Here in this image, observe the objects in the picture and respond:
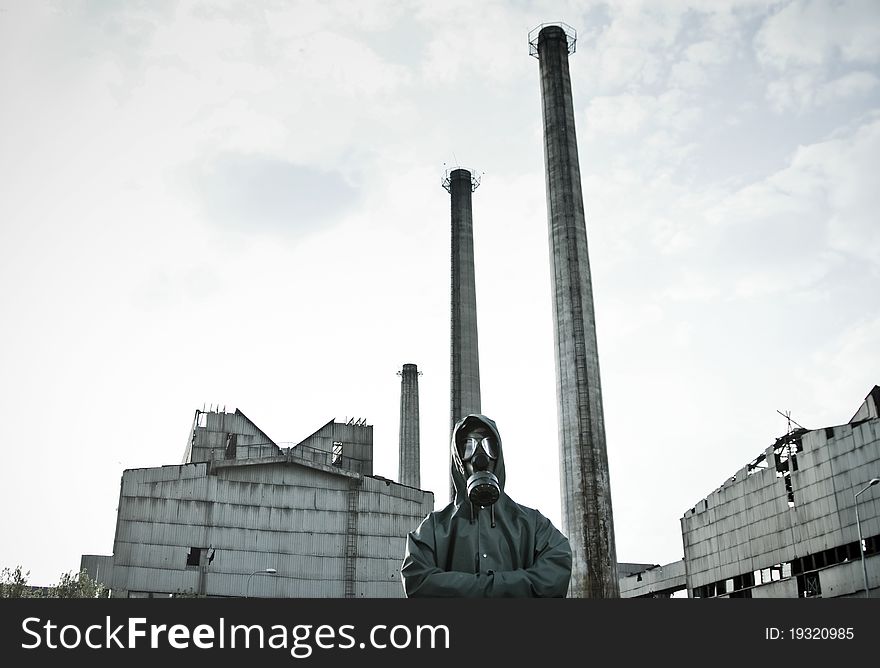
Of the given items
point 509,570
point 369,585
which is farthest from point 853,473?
point 509,570

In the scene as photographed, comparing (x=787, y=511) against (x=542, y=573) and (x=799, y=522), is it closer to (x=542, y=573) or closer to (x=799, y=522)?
(x=799, y=522)

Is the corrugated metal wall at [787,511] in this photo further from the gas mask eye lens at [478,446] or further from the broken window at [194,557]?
the gas mask eye lens at [478,446]

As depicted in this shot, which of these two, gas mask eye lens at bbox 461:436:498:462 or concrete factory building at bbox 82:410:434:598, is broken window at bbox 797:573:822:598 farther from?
gas mask eye lens at bbox 461:436:498:462

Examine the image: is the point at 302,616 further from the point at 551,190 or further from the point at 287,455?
the point at 287,455

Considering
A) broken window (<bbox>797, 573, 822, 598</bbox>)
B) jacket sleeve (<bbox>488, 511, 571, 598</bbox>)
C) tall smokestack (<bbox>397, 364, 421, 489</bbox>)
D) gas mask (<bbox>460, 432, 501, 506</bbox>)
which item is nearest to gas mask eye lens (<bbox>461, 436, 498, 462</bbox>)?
gas mask (<bbox>460, 432, 501, 506</bbox>)

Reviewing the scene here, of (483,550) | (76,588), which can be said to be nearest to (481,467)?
(483,550)

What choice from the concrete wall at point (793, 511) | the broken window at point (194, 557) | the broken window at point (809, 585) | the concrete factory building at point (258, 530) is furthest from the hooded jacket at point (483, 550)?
the broken window at point (194, 557)

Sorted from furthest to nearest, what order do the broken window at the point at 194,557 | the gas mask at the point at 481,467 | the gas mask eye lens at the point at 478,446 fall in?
the broken window at the point at 194,557
the gas mask eye lens at the point at 478,446
the gas mask at the point at 481,467

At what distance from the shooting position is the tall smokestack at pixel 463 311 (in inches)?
1986

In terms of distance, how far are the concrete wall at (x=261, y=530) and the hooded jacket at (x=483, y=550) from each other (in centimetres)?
3727

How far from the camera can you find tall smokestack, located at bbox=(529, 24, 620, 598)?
118ft

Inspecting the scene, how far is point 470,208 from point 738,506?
26.8 meters

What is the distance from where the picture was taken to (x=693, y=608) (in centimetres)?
417

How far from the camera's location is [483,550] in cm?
671
